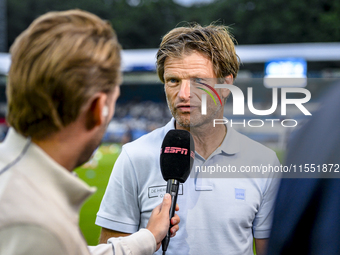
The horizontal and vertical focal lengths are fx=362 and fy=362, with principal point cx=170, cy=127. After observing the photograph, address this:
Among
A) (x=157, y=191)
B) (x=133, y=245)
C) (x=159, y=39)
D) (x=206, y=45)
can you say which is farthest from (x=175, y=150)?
(x=159, y=39)

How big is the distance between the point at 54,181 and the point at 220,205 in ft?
3.23

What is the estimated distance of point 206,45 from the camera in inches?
76.7

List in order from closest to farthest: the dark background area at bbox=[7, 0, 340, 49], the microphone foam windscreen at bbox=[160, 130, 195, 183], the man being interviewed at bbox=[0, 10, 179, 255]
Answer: the man being interviewed at bbox=[0, 10, 179, 255]
the microphone foam windscreen at bbox=[160, 130, 195, 183]
the dark background area at bbox=[7, 0, 340, 49]

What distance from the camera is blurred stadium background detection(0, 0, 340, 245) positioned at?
61.5 ft

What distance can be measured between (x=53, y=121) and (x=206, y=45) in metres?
1.15

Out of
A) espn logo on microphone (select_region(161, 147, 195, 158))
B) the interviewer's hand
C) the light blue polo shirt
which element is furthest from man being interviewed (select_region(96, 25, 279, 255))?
the interviewer's hand

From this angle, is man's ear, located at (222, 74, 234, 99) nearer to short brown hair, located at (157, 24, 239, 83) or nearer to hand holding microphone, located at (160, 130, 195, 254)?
short brown hair, located at (157, 24, 239, 83)

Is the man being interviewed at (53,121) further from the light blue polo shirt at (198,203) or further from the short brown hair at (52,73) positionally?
the light blue polo shirt at (198,203)

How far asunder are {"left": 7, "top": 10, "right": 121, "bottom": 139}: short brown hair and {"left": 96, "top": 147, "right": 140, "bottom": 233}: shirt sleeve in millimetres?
809

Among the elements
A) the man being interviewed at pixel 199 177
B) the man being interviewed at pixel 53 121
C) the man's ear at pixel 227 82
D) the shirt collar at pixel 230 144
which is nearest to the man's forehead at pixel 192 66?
the man being interviewed at pixel 199 177

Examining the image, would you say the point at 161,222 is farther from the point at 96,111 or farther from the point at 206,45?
the point at 206,45

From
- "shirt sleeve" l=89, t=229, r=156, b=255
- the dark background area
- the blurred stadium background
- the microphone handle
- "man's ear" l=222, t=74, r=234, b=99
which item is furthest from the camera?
the dark background area

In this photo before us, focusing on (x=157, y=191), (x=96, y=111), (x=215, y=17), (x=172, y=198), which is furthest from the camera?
(x=215, y=17)

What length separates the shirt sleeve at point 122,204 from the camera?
176 cm
